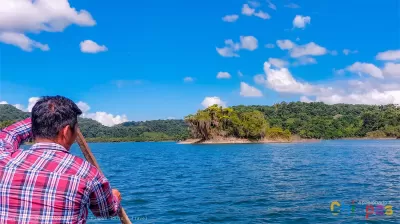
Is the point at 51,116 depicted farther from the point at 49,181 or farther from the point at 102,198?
the point at 102,198

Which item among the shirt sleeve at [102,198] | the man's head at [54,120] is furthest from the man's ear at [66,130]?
the shirt sleeve at [102,198]

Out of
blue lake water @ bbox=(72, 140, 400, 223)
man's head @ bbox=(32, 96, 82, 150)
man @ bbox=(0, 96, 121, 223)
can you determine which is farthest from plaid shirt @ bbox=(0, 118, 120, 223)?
blue lake water @ bbox=(72, 140, 400, 223)

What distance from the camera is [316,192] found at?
19.4m

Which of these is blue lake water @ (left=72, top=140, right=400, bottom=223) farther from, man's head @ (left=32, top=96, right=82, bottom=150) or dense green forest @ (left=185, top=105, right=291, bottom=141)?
dense green forest @ (left=185, top=105, right=291, bottom=141)

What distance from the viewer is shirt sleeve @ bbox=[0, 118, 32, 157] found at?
9.37ft

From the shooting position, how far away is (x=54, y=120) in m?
2.54

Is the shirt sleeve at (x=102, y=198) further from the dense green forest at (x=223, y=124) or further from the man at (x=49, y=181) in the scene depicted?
the dense green forest at (x=223, y=124)

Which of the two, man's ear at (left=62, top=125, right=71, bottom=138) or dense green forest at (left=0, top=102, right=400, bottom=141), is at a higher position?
dense green forest at (left=0, top=102, right=400, bottom=141)

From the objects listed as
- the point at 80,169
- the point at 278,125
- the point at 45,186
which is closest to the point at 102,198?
the point at 80,169

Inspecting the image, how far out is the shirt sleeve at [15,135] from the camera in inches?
112

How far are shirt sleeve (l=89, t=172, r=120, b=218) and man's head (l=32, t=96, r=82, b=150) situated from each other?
38cm

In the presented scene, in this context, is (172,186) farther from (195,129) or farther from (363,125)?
(363,125)

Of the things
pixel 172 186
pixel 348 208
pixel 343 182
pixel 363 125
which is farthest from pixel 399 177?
pixel 363 125

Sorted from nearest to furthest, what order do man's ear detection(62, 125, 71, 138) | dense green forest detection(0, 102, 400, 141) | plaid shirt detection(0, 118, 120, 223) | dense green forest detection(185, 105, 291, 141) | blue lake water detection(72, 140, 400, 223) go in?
plaid shirt detection(0, 118, 120, 223), man's ear detection(62, 125, 71, 138), blue lake water detection(72, 140, 400, 223), dense green forest detection(185, 105, 291, 141), dense green forest detection(0, 102, 400, 141)
